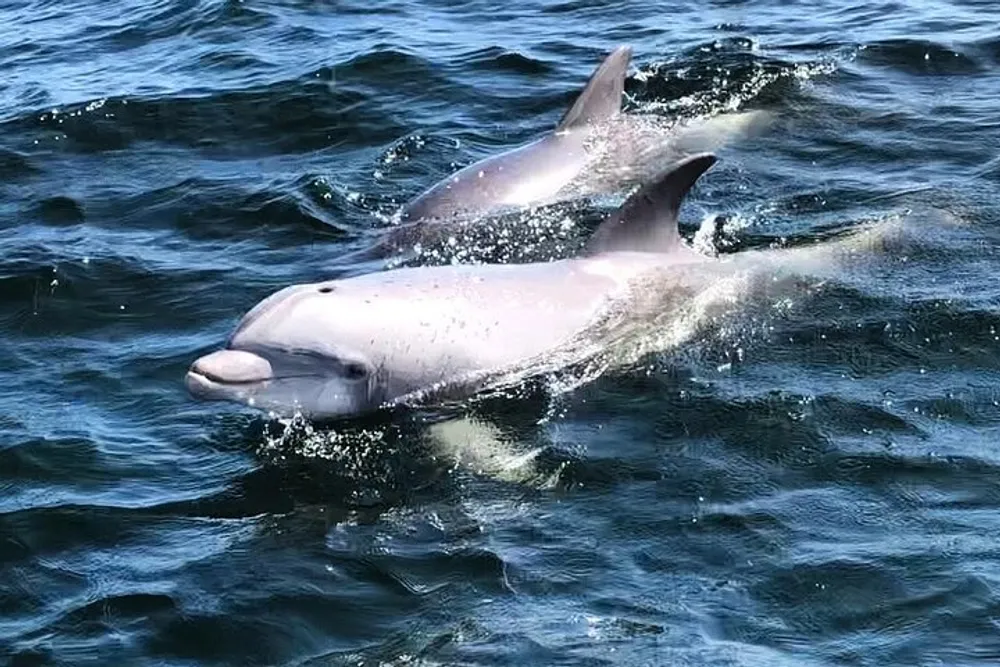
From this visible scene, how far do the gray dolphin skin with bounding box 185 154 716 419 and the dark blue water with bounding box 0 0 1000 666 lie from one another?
327 mm

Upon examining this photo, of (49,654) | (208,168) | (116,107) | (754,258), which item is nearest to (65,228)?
(208,168)

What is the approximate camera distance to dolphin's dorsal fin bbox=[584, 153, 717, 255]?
11.6m

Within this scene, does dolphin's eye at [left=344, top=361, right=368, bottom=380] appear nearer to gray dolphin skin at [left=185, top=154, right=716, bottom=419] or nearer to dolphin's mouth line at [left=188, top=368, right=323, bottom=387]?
gray dolphin skin at [left=185, top=154, right=716, bottom=419]

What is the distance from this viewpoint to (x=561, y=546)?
30.0ft

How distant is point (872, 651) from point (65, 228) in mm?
9851

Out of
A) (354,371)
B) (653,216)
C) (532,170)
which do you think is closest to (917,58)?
(532,170)

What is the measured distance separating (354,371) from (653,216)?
8.35 ft

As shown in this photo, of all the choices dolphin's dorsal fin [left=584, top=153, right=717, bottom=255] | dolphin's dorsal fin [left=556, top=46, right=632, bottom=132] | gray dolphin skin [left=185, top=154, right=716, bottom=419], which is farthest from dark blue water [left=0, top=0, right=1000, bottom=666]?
dolphin's dorsal fin [left=556, top=46, right=632, bottom=132]

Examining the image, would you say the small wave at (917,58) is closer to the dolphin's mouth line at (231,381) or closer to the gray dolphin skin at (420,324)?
the gray dolphin skin at (420,324)

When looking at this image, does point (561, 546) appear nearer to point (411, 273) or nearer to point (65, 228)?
point (411, 273)

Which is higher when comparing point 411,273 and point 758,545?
point 411,273

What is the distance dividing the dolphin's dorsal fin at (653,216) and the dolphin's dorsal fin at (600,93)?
3.70 m

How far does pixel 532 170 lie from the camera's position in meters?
15.3

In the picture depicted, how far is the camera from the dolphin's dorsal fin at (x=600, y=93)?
51.4 feet
